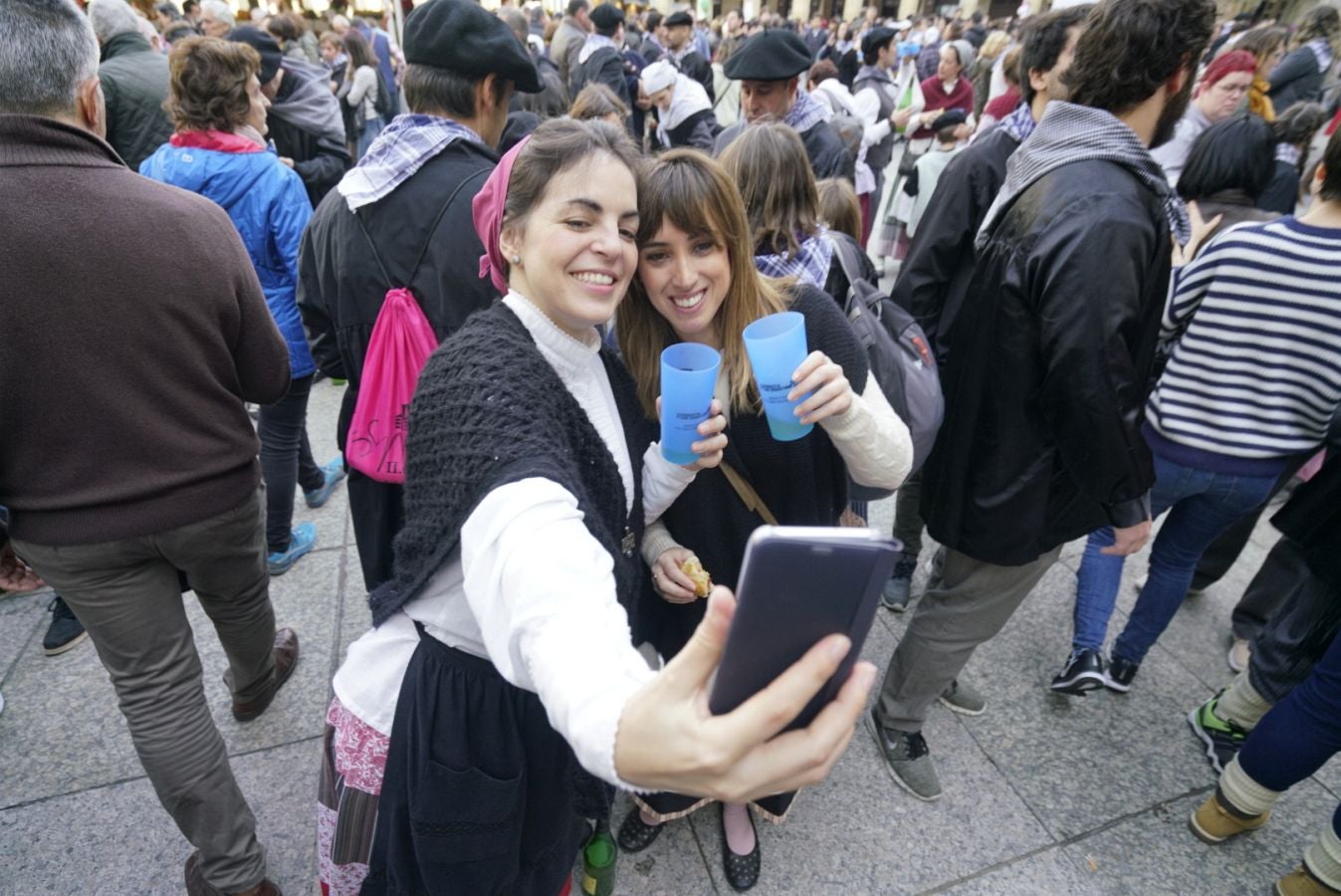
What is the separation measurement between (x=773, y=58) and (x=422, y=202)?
2.75m

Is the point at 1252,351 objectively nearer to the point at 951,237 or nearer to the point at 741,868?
the point at 951,237

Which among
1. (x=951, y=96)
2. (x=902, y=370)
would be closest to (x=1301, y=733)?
(x=902, y=370)

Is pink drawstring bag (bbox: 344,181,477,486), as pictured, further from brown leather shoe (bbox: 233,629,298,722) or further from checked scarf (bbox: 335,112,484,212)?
brown leather shoe (bbox: 233,629,298,722)

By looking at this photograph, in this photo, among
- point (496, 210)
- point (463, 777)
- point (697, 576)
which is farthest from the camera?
point (697, 576)

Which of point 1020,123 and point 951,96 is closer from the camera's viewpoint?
point 1020,123

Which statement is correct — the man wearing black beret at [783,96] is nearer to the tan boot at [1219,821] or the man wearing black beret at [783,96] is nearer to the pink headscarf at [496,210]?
the pink headscarf at [496,210]

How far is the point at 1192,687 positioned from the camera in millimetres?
2965

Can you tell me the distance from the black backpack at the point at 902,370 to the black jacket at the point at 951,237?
629mm

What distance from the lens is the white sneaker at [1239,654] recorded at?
3037 mm

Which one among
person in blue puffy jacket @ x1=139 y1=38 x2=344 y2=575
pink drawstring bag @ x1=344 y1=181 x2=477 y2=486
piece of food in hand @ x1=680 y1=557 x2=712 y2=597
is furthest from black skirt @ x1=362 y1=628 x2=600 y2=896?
person in blue puffy jacket @ x1=139 y1=38 x2=344 y2=575

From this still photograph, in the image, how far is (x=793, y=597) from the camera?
2.11 ft

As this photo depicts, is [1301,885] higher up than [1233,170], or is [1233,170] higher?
[1233,170]

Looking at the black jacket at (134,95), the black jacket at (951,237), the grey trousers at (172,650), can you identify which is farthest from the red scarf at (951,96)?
the grey trousers at (172,650)

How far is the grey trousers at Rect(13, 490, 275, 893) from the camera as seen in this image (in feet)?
5.83
